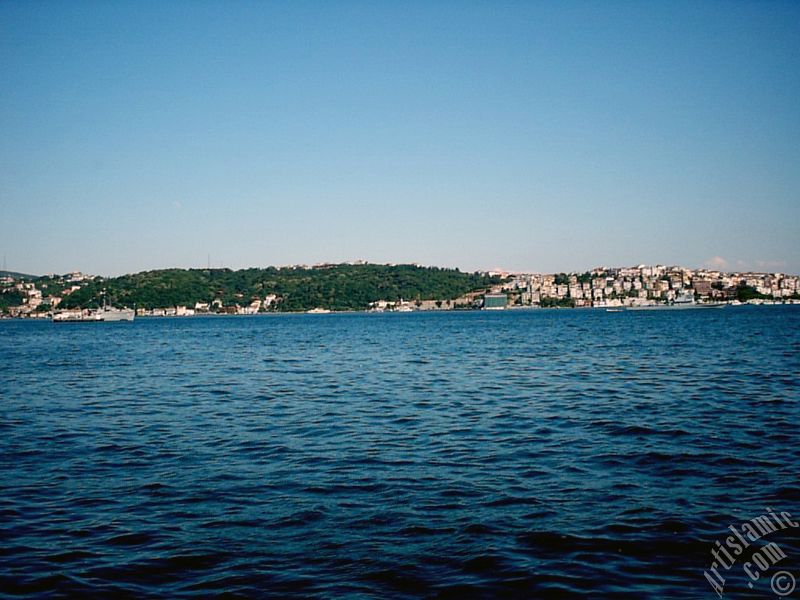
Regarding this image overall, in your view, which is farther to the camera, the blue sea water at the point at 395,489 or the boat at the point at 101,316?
the boat at the point at 101,316

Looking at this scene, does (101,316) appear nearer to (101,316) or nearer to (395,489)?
(101,316)

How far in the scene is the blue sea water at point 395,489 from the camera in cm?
843

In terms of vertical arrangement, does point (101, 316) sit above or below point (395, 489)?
above

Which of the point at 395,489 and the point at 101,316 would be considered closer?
the point at 395,489

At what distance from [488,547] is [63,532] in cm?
669

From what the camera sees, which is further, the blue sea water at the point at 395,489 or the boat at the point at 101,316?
the boat at the point at 101,316

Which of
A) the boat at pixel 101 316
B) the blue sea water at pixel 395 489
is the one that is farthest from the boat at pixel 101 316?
the blue sea water at pixel 395 489

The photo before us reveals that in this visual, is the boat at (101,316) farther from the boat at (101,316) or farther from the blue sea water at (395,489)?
the blue sea water at (395,489)

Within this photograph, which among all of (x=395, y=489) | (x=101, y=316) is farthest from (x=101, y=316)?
(x=395, y=489)

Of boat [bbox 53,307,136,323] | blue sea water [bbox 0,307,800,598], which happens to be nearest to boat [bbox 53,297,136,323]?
boat [bbox 53,307,136,323]

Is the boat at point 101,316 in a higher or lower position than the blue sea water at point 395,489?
higher

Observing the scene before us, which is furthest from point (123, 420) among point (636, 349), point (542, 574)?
point (636, 349)

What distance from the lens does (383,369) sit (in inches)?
1491

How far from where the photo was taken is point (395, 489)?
1224 centimetres
